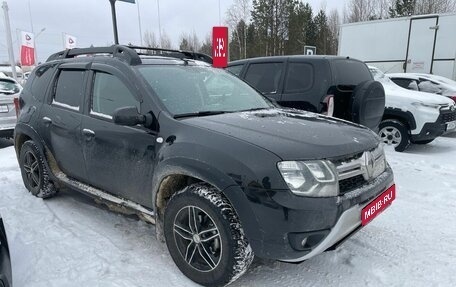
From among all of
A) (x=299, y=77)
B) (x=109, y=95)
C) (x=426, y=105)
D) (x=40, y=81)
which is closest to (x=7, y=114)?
(x=40, y=81)

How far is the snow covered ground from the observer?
112 inches

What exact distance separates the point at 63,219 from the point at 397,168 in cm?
484

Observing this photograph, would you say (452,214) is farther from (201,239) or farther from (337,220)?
(201,239)

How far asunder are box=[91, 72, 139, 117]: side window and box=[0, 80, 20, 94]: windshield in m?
6.09

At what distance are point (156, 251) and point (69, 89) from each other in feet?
6.48

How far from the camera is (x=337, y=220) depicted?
7.87 feet

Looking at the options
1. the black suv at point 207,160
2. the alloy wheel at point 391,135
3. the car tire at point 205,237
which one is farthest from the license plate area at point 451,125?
the car tire at point 205,237

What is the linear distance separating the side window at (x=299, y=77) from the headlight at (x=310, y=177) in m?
3.27

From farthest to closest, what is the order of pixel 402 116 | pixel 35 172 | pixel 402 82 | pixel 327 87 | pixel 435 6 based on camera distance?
pixel 435 6 → pixel 402 82 → pixel 402 116 → pixel 327 87 → pixel 35 172

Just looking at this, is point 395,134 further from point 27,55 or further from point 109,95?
point 27,55

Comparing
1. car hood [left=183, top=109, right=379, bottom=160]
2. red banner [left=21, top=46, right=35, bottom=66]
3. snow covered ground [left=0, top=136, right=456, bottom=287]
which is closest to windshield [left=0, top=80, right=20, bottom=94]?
snow covered ground [left=0, top=136, right=456, bottom=287]

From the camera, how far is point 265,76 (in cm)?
618

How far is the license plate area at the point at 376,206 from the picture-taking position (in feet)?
8.66

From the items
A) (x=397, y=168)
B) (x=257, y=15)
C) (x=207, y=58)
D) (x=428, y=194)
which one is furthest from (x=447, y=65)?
(x=257, y=15)
